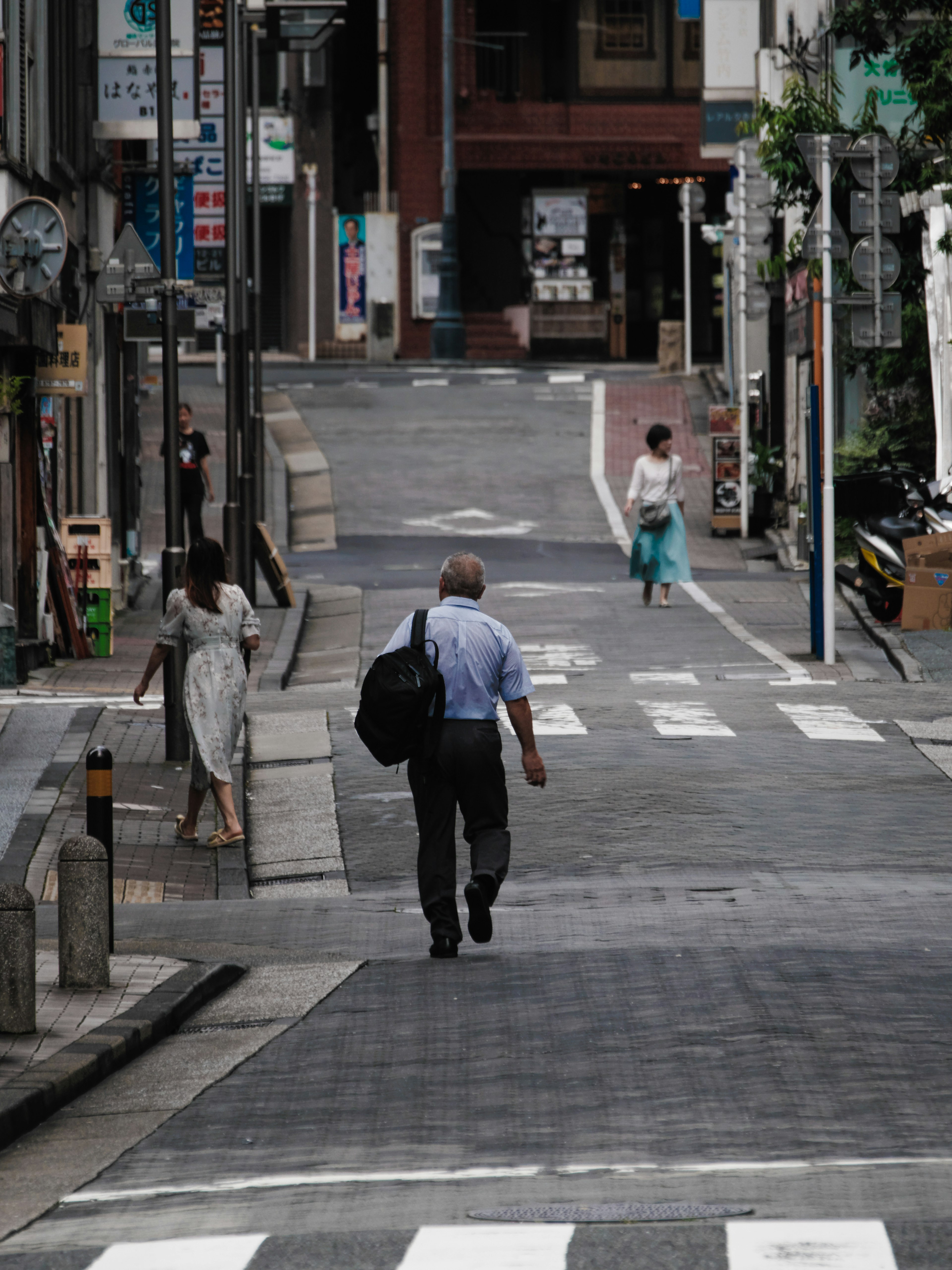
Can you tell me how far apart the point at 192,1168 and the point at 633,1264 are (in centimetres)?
170

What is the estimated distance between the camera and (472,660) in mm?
8758

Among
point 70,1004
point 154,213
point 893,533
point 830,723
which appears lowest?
point 70,1004

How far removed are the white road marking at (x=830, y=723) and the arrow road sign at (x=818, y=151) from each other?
15.8 feet

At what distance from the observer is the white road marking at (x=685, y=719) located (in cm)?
1446

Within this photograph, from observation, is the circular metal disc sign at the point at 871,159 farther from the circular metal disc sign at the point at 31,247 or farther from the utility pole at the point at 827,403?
the circular metal disc sign at the point at 31,247

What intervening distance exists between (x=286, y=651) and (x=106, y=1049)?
12669mm

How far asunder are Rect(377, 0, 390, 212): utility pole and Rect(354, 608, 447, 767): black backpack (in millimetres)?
45732

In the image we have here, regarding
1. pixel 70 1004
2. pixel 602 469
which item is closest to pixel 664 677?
pixel 70 1004

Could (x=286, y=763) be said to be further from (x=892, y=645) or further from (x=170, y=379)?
(x=892, y=645)

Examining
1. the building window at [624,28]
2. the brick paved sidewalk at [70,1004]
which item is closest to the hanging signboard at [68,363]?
the brick paved sidewalk at [70,1004]

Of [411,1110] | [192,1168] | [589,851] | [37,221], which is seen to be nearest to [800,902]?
[589,851]

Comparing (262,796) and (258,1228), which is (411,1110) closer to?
(258,1228)

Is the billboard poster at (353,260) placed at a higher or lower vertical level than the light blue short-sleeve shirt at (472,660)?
higher

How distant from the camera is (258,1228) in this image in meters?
5.37
